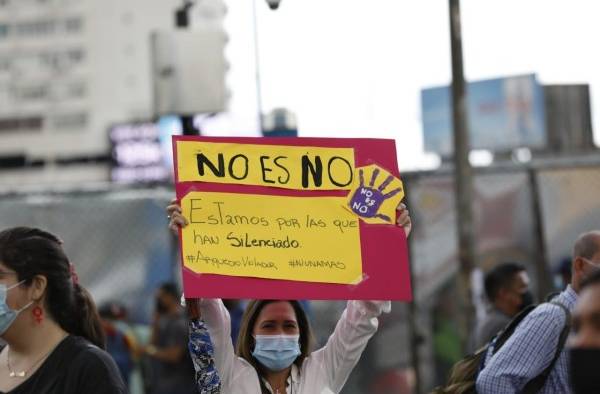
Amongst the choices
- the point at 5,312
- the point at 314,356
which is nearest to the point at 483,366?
the point at 314,356

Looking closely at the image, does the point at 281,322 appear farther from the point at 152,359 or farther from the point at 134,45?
the point at 134,45

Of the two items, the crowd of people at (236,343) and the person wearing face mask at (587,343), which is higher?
the person wearing face mask at (587,343)

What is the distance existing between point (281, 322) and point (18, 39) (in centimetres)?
9570

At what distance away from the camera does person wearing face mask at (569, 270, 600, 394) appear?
2.83m

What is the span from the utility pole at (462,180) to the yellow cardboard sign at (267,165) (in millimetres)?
7035

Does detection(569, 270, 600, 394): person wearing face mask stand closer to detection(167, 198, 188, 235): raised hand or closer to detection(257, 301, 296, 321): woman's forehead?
detection(167, 198, 188, 235): raised hand

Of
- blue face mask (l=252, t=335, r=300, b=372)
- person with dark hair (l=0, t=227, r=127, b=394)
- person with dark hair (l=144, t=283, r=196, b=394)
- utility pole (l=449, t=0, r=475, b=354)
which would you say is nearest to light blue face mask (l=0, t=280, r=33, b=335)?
person with dark hair (l=0, t=227, r=127, b=394)

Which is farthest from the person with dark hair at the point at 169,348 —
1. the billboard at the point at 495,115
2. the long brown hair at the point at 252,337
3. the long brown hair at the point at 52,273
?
the billboard at the point at 495,115

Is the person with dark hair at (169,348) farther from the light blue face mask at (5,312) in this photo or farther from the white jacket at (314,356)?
the light blue face mask at (5,312)

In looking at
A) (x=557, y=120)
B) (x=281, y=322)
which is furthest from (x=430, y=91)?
(x=281, y=322)

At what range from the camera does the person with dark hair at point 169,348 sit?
10.9 m

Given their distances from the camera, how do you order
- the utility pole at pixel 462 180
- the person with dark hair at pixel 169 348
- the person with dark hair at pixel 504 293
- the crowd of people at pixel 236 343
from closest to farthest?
the crowd of people at pixel 236 343
the person with dark hair at pixel 504 293
the person with dark hair at pixel 169 348
the utility pole at pixel 462 180

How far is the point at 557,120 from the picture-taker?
86.6ft

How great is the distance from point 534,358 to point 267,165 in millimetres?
1285
